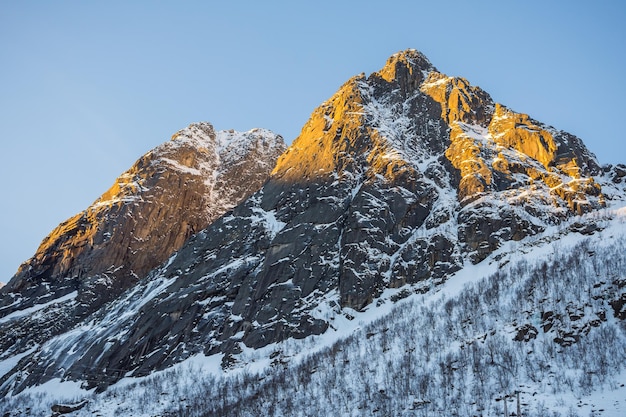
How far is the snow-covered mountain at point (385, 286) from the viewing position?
51531mm

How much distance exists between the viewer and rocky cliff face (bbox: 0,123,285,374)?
134 m

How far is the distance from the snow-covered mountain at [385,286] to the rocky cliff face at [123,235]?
68.8 inches

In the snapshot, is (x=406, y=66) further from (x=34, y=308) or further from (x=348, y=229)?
(x=34, y=308)

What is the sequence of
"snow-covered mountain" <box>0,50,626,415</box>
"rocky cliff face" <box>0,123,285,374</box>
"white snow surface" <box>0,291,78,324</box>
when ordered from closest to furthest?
"snow-covered mountain" <box>0,50,626,415</box> → "rocky cliff face" <box>0,123,285,374</box> → "white snow surface" <box>0,291,78,324</box>

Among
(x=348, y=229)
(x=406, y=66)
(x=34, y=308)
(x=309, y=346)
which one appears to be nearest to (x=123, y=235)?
(x=34, y=308)

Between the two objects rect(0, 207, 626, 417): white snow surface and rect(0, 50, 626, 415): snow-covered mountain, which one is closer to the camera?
rect(0, 50, 626, 415): snow-covered mountain

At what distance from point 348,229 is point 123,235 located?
70.1 meters

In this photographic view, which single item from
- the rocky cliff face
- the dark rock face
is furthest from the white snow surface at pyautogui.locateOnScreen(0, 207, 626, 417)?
the rocky cliff face

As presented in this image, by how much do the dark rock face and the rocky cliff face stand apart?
23.9 metres

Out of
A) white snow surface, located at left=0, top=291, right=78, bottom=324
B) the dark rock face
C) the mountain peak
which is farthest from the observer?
the mountain peak

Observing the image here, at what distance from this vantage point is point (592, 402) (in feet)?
122

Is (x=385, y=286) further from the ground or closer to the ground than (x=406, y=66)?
closer to the ground

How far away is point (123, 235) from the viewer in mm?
145500

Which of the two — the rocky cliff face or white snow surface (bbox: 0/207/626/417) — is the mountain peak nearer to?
the rocky cliff face
